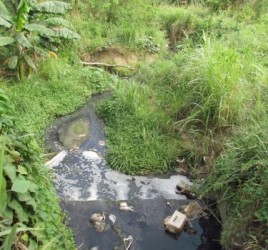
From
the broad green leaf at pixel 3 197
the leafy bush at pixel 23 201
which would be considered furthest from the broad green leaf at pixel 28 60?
the broad green leaf at pixel 3 197

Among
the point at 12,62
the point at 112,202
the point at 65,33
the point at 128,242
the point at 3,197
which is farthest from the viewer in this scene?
the point at 65,33

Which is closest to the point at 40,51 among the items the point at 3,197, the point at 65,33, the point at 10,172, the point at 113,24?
the point at 65,33

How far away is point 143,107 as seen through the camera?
6.69 metres

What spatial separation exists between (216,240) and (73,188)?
2.15m

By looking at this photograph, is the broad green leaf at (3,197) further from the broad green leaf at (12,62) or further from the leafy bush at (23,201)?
the broad green leaf at (12,62)

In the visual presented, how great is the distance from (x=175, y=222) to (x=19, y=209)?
2.21m

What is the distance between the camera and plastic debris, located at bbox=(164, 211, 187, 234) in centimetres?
429

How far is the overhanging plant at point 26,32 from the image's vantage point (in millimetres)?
6413

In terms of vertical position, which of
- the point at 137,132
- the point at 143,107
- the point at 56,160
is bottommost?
the point at 56,160

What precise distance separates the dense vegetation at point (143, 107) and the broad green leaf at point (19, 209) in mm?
10

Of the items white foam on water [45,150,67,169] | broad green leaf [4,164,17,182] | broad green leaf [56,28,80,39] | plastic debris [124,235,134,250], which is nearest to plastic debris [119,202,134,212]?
plastic debris [124,235,134,250]

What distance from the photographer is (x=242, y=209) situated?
12.2 feet

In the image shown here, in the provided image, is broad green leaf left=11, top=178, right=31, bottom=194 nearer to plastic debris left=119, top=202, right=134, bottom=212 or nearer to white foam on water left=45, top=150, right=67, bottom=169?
plastic debris left=119, top=202, right=134, bottom=212

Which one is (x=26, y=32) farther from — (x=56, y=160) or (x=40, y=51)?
Result: (x=56, y=160)
